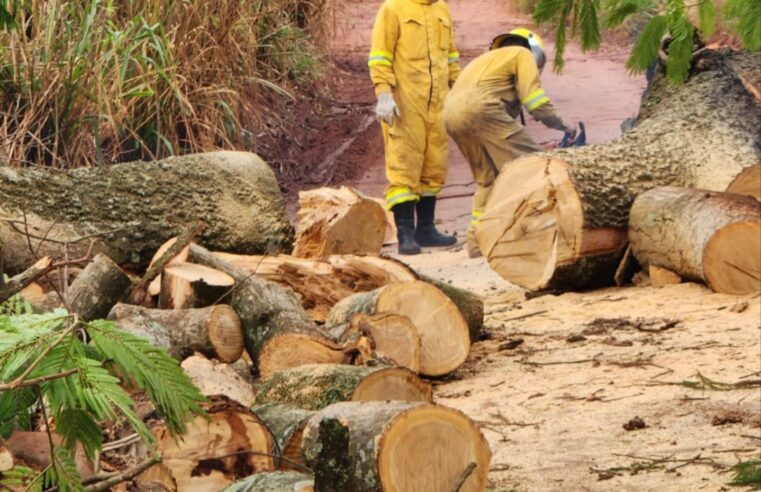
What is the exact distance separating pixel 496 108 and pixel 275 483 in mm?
6802

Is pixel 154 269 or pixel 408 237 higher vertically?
pixel 154 269

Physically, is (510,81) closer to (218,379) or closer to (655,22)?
(218,379)

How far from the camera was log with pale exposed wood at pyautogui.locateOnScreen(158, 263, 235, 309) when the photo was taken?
5281 millimetres

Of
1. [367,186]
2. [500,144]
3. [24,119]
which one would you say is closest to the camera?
[24,119]

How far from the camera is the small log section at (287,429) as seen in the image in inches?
137

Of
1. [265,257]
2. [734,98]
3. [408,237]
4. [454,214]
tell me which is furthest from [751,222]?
[454,214]

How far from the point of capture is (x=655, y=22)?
306 centimetres

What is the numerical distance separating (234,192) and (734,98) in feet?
10.0

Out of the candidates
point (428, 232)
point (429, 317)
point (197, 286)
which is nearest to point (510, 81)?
point (428, 232)

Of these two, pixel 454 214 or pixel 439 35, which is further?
pixel 454 214

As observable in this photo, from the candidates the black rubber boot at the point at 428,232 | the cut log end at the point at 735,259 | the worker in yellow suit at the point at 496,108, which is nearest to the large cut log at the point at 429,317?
the cut log end at the point at 735,259

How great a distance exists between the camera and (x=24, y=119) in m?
8.73

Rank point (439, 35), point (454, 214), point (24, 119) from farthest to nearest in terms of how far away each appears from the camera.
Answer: point (454, 214) → point (439, 35) → point (24, 119)

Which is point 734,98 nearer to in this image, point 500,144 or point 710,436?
point 500,144
